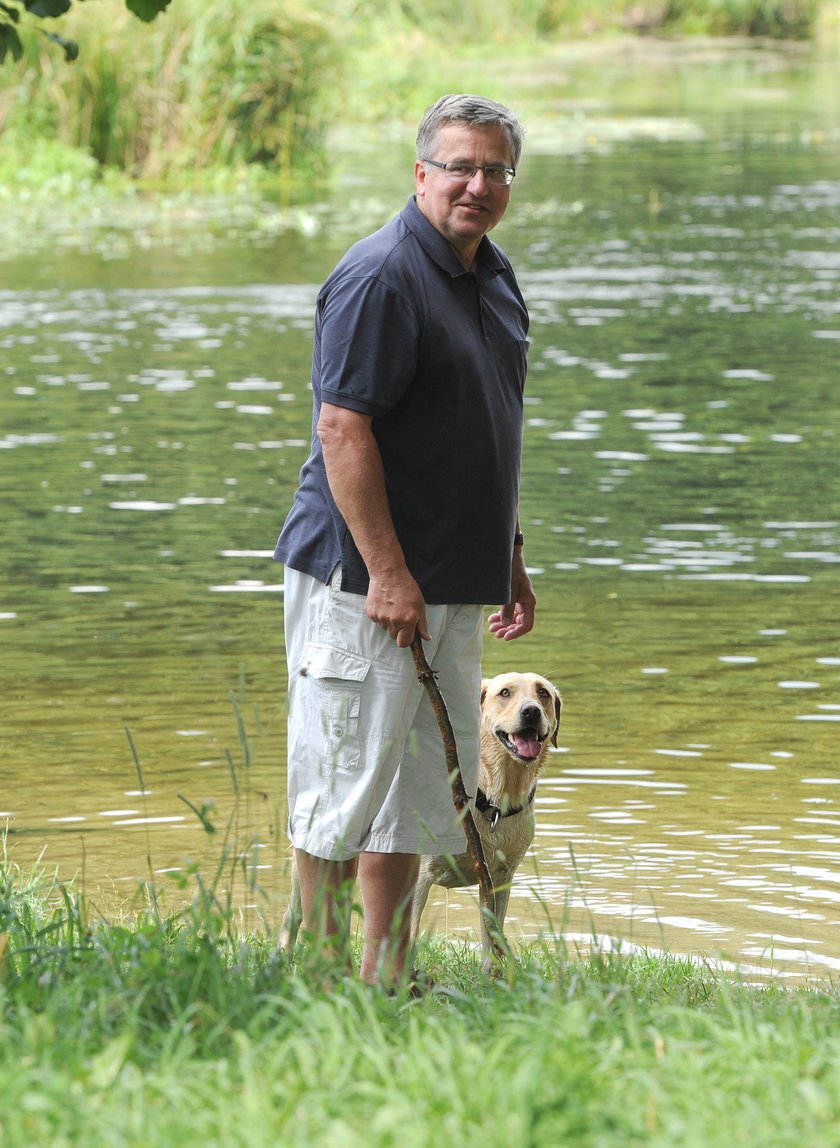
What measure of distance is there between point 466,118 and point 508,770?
221 centimetres

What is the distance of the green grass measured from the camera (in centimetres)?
314

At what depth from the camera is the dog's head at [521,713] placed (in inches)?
230

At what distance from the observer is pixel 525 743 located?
5859 millimetres

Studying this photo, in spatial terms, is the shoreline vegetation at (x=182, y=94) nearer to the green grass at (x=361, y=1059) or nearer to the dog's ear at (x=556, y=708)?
the dog's ear at (x=556, y=708)

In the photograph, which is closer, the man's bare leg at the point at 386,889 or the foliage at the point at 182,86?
the man's bare leg at the point at 386,889

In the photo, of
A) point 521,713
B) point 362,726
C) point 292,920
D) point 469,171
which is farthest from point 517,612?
point 292,920

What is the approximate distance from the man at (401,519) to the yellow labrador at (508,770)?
2.93 ft

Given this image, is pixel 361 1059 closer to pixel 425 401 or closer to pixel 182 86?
pixel 425 401

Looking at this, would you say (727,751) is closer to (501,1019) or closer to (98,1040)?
(501,1019)

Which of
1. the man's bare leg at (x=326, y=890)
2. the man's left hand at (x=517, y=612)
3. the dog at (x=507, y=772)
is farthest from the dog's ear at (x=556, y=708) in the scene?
the man's bare leg at (x=326, y=890)

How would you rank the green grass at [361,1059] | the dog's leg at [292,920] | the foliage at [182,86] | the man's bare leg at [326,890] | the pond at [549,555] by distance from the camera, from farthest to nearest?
the foliage at [182,86]
the pond at [549,555]
the man's bare leg at [326,890]
the dog's leg at [292,920]
the green grass at [361,1059]

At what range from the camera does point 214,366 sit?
636 inches

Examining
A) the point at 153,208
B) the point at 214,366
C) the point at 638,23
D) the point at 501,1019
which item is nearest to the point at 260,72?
the point at 153,208

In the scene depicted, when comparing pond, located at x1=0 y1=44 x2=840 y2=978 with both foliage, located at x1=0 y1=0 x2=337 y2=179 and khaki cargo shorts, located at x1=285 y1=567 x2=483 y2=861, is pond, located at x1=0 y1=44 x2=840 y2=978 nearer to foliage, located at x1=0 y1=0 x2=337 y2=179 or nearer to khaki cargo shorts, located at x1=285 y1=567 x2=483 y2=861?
khaki cargo shorts, located at x1=285 y1=567 x2=483 y2=861
